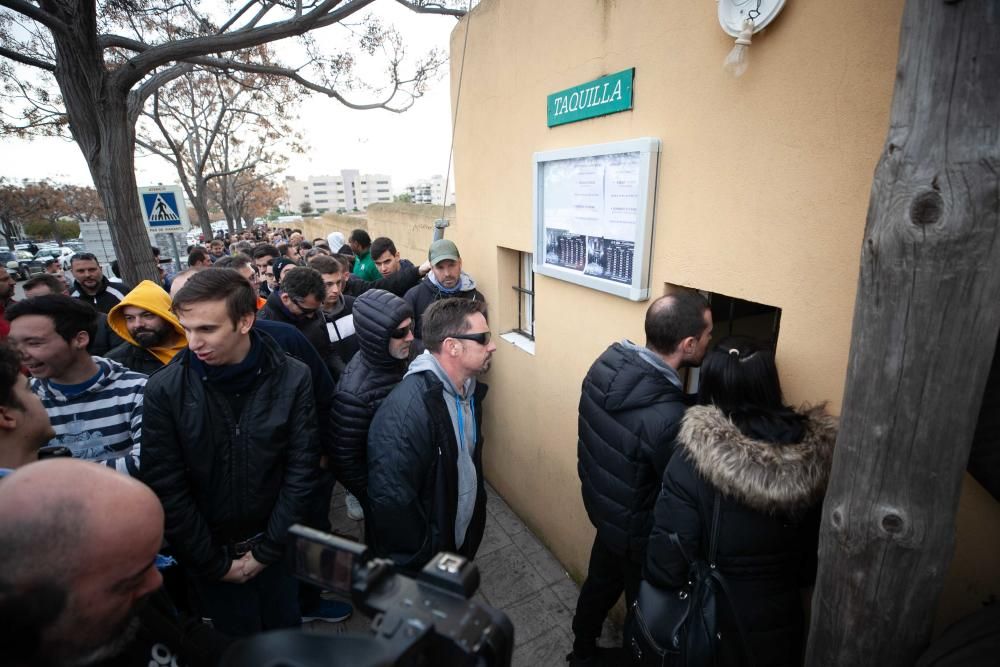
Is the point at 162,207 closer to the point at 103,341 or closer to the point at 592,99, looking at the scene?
the point at 103,341

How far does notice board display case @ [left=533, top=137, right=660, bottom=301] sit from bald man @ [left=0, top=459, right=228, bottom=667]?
7.00ft

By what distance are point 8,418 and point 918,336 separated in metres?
2.73

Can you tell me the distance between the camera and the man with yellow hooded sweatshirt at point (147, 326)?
273 cm

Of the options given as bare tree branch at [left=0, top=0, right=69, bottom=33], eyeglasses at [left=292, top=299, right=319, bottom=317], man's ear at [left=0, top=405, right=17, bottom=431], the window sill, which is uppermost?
bare tree branch at [left=0, top=0, right=69, bottom=33]

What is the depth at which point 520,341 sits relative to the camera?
3.79 meters

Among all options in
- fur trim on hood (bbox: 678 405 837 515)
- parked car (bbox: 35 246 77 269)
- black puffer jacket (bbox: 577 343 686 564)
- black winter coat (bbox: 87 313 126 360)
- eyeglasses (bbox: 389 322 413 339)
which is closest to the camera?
fur trim on hood (bbox: 678 405 837 515)

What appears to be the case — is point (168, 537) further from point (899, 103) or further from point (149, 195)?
point (149, 195)

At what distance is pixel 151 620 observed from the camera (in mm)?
1203

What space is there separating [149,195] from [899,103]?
804 centimetres

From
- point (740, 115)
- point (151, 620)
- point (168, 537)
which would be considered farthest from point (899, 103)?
point (168, 537)

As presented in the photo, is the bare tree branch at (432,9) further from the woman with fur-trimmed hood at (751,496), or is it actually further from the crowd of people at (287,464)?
the woman with fur-trimmed hood at (751,496)

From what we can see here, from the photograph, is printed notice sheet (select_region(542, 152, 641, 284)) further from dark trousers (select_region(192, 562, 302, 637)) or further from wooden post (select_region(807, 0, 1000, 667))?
dark trousers (select_region(192, 562, 302, 637))

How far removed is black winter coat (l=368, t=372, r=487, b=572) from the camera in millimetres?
2105

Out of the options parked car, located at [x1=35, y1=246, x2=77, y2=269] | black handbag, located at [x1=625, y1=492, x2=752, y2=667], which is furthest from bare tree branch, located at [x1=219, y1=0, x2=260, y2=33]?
parked car, located at [x1=35, y1=246, x2=77, y2=269]
